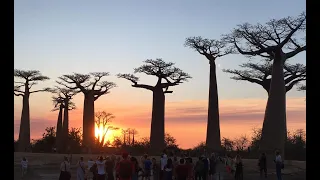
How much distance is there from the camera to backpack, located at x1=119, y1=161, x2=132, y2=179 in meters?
8.88

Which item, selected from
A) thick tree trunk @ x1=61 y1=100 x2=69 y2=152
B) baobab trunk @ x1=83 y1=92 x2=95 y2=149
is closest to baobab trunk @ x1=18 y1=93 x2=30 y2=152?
thick tree trunk @ x1=61 y1=100 x2=69 y2=152

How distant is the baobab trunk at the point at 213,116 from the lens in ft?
103

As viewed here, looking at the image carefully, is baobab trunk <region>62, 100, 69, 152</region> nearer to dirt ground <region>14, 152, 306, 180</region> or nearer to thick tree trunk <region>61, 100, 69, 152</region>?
thick tree trunk <region>61, 100, 69, 152</region>

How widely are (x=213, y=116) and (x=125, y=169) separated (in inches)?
920

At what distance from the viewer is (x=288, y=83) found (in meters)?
37.1

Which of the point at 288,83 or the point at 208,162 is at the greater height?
the point at 288,83

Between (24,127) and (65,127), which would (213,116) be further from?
(65,127)

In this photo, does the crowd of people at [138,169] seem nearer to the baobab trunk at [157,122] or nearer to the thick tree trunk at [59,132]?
the baobab trunk at [157,122]

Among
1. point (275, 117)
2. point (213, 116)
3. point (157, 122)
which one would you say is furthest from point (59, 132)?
point (275, 117)

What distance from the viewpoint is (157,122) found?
34906 millimetres
